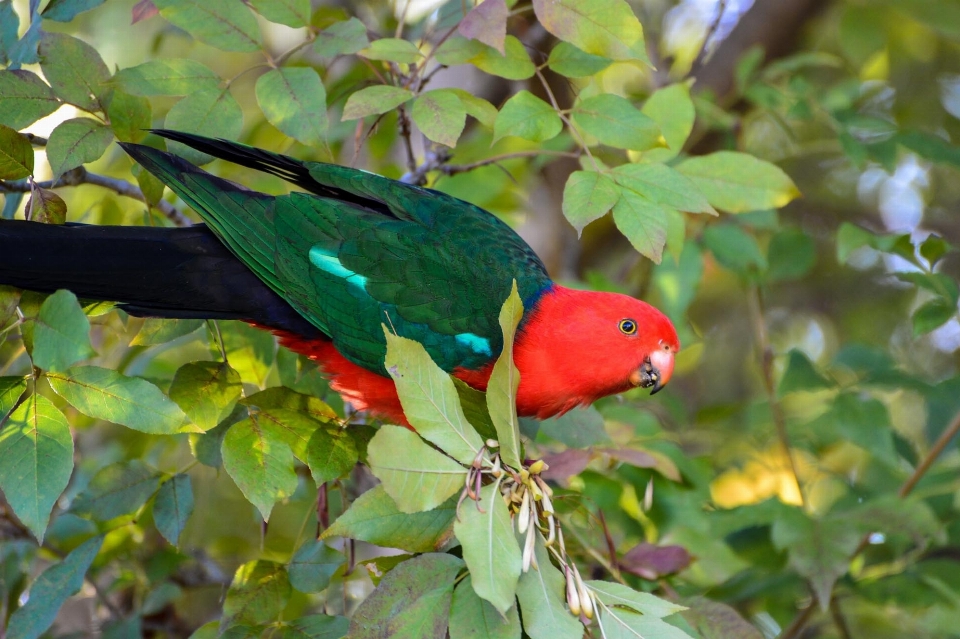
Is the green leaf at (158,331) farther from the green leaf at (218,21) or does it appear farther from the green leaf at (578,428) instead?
the green leaf at (578,428)

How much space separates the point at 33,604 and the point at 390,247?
1299mm

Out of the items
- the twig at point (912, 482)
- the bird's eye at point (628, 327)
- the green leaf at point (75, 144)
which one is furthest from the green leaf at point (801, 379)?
the green leaf at point (75, 144)

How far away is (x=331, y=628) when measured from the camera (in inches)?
79.4

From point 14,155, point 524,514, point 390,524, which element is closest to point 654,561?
point 524,514

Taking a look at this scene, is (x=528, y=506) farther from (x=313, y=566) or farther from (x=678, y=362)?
(x=678, y=362)

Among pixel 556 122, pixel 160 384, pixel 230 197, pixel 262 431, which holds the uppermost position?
pixel 556 122

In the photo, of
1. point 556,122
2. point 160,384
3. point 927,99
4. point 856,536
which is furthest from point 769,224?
point 927,99

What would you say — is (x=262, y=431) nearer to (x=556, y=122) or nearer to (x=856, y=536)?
(x=556, y=122)

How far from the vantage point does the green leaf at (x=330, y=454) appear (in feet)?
6.61

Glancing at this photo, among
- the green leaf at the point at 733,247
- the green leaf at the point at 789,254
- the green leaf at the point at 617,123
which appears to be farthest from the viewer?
the green leaf at the point at 789,254

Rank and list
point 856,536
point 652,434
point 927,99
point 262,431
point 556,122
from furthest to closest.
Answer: point 927,99
point 652,434
point 856,536
point 556,122
point 262,431

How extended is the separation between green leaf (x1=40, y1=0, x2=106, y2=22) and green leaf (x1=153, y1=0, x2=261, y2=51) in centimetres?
17

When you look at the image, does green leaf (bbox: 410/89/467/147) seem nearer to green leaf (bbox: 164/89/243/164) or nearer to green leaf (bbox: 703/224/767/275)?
green leaf (bbox: 164/89/243/164)

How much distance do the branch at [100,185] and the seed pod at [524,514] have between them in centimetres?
132
